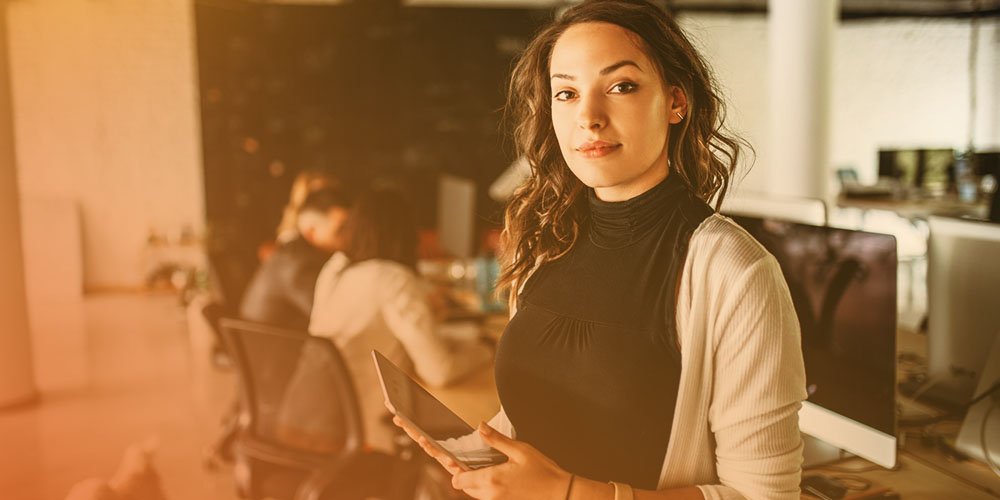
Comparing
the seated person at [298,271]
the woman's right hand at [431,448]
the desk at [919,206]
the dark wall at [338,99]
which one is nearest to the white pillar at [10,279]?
the seated person at [298,271]

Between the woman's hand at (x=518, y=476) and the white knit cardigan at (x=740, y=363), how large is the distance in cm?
16

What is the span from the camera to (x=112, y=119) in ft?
22.9

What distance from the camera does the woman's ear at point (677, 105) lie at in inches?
35.5

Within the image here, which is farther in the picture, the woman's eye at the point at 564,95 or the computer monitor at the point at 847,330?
the computer monitor at the point at 847,330

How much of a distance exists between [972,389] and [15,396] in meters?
4.20

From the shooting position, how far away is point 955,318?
1646 mm

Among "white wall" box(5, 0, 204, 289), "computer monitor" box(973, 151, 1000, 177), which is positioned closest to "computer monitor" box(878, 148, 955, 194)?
"computer monitor" box(973, 151, 1000, 177)

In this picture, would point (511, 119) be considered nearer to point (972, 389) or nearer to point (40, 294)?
point (972, 389)

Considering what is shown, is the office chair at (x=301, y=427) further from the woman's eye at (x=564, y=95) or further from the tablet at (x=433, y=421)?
the woman's eye at (x=564, y=95)

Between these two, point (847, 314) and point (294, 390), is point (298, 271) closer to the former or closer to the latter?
point (294, 390)

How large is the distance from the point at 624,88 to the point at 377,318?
152 cm

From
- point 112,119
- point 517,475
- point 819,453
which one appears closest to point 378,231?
point 819,453

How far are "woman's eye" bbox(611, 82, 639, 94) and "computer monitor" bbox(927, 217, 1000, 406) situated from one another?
106cm

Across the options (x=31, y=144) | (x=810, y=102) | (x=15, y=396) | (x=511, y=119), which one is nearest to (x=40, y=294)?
(x=31, y=144)
